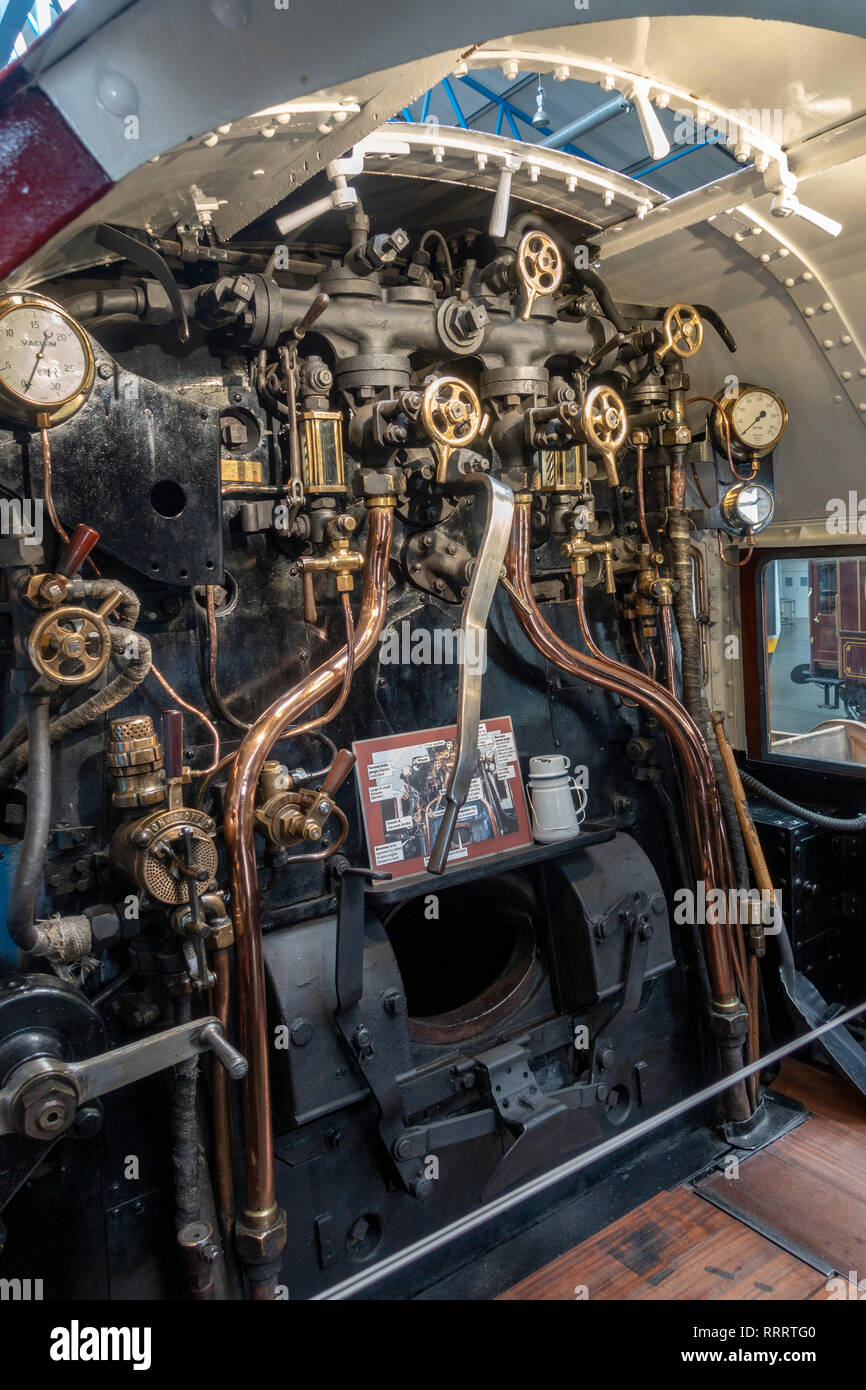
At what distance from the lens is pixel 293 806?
2686 mm

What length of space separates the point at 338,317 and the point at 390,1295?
315 cm

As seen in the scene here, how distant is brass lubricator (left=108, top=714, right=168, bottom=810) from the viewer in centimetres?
242

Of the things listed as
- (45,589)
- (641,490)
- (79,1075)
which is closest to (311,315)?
(45,589)

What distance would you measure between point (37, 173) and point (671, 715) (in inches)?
113

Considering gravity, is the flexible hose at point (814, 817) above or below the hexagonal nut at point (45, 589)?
below

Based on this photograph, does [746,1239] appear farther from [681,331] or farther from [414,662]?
[681,331]

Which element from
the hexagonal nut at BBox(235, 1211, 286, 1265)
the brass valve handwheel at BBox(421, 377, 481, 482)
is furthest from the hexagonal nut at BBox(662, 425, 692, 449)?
the hexagonal nut at BBox(235, 1211, 286, 1265)

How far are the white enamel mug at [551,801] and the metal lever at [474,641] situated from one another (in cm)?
66

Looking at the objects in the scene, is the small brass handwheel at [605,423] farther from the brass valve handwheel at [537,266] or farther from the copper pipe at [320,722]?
the copper pipe at [320,722]

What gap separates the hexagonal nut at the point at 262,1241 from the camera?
2.51m

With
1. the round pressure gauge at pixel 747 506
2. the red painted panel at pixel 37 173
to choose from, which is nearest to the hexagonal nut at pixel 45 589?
the red painted panel at pixel 37 173

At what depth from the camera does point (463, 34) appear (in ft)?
4.51

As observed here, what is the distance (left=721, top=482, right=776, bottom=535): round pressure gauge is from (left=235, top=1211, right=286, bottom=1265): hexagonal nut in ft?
10.5

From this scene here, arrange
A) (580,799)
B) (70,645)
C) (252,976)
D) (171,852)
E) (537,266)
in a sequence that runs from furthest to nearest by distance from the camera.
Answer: (580,799)
(537,266)
(252,976)
(171,852)
(70,645)
